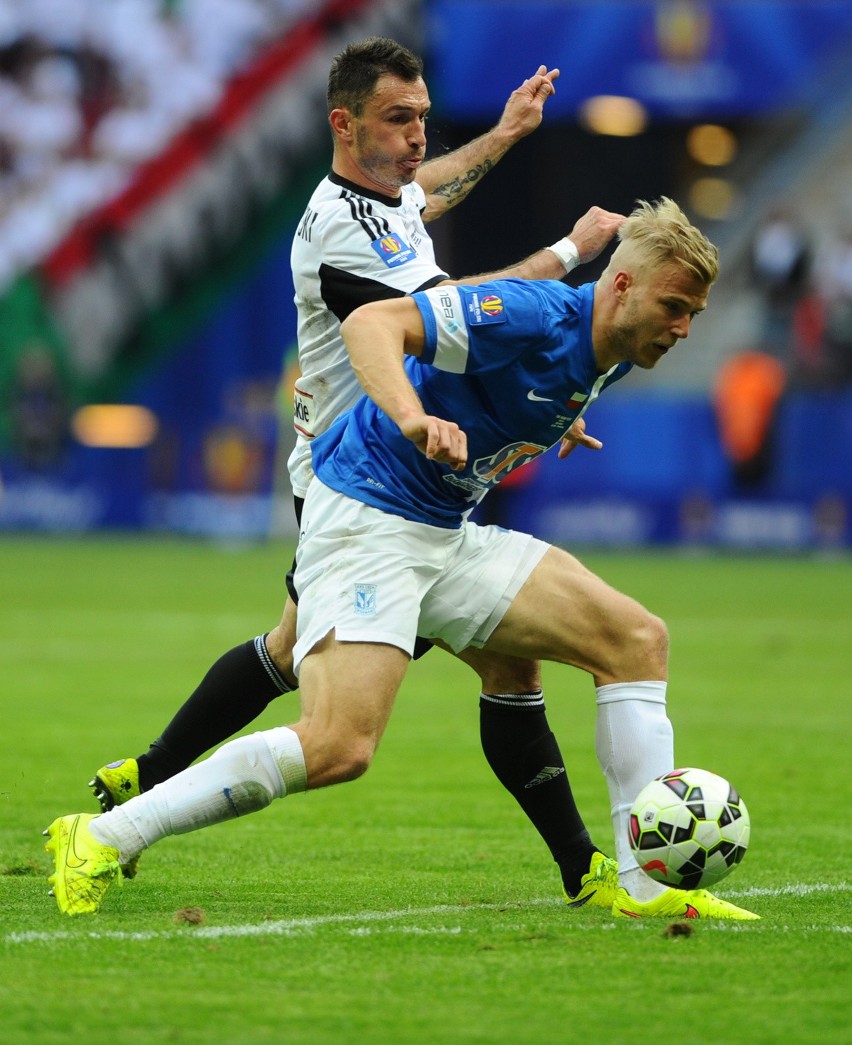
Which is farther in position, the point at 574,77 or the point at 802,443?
the point at 574,77

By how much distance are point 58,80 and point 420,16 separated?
231 inches

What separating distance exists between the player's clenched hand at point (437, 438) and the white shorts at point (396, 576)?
1.93ft

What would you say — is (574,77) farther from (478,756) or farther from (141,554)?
(478,756)

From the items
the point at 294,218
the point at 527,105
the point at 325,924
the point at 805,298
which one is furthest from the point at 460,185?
the point at 294,218

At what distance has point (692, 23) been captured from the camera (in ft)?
82.3

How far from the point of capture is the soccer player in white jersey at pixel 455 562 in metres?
4.92

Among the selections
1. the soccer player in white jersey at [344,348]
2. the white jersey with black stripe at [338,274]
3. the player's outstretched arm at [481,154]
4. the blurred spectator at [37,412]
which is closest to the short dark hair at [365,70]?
the soccer player in white jersey at [344,348]

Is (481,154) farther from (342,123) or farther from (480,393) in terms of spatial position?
(480,393)

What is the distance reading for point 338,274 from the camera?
5.74m

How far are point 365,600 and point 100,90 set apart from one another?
2436 cm

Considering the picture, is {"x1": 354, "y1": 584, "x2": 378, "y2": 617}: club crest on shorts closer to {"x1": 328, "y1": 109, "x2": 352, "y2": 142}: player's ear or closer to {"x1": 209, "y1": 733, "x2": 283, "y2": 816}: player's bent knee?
{"x1": 209, "y1": 733, "x2": 283, "y2": 816}: player's bent knee

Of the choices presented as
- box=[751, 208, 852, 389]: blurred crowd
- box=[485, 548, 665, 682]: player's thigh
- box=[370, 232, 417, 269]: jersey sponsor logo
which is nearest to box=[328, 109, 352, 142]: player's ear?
box=[370, 232, 417, 269]: jersey sponsor logo

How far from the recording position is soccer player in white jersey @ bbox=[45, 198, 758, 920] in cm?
492

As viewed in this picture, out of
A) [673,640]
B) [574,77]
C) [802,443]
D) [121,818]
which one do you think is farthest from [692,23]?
[121,818]
